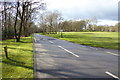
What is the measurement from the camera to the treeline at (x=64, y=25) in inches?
2660

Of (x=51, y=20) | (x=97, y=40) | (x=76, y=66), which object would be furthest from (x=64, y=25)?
Result: (x=76, y=66)

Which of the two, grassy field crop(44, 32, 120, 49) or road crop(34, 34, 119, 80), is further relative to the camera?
grassy field crop(44, 32, 120, 49)

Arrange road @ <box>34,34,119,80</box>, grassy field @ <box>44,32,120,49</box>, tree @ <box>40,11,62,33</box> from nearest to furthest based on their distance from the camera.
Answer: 1. road @ <box>34,34,119,80</box>
2. grassy field @ <box>44,32,120,49</box>
3. tree @ <box>40,11,62,33</box>

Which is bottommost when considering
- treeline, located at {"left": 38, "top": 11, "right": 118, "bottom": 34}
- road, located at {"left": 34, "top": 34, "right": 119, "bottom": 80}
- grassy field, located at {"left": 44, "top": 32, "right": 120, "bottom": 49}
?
road, located at {"left": 34, "top": 34, "right": 119, "bottom": 80}

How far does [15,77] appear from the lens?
4895 mm

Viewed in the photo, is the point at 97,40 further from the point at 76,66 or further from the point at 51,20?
the point at 51,20

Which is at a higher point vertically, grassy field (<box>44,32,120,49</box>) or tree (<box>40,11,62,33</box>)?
tree (<box>40,11,62,33</box>)

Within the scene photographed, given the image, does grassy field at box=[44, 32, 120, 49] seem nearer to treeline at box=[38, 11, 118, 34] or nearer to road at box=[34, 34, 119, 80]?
road at box=[34, 34, 119, 80]

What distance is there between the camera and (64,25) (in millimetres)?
77188

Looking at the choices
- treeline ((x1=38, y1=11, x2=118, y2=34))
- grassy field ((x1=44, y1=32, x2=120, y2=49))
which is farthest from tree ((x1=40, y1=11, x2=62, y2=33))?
grassy field ((x1=44, y1=32, x2=120, y2=49))

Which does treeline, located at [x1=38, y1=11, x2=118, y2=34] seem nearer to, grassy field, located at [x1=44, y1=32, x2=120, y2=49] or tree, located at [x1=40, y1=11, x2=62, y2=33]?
tree, located at [x1=40, y1=11, x2=62, y2=33]

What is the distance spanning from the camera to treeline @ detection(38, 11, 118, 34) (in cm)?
6756

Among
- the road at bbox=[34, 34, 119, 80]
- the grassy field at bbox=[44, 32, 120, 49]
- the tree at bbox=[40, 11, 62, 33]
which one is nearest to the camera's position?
the road at bbox=[34, 34, 119, 80]

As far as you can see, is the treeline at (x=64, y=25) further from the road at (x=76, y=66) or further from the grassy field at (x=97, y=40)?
the road at (x=76, y=66)
